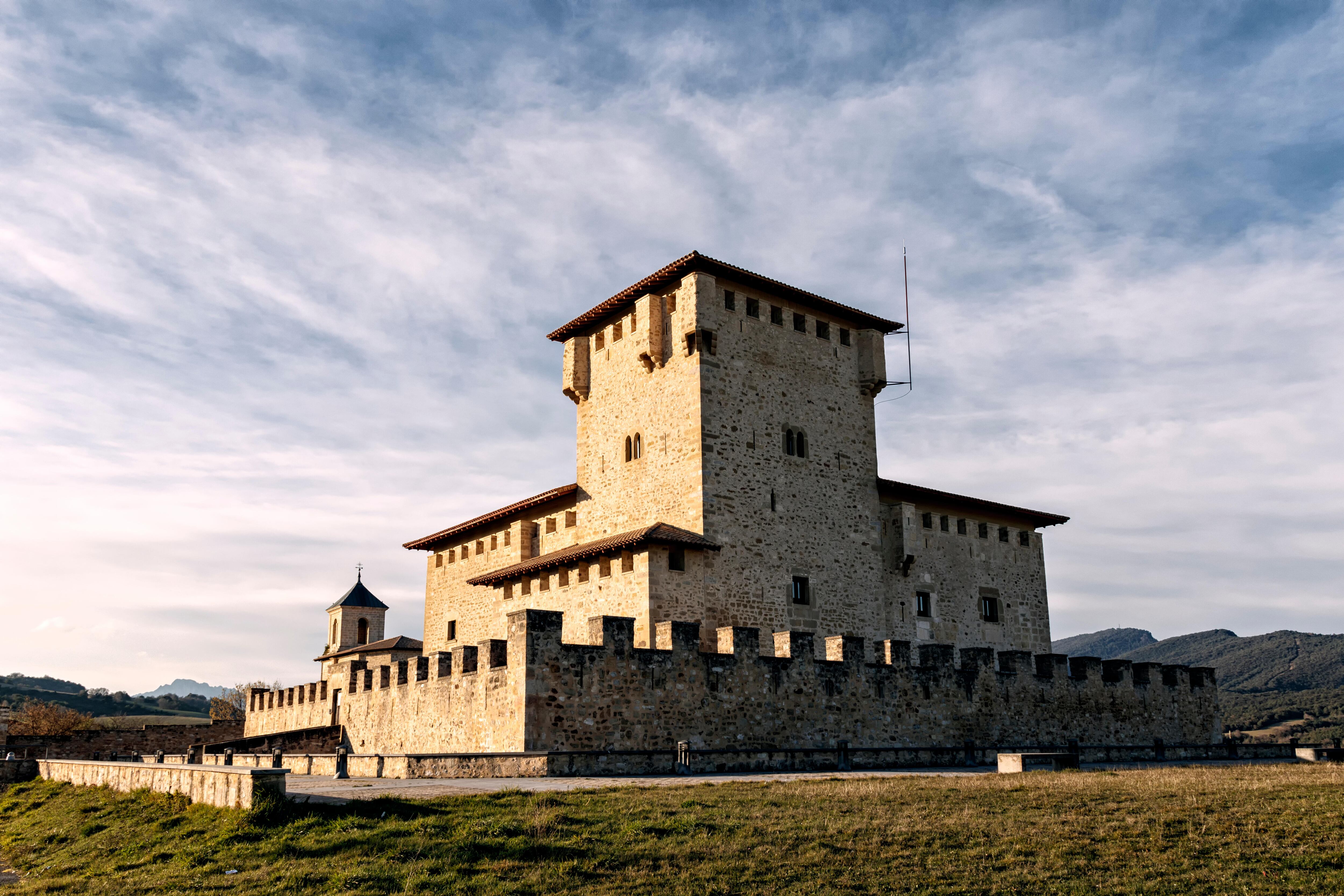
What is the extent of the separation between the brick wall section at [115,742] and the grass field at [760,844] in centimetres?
2212

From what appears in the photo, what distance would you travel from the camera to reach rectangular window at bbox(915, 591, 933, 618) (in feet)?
108

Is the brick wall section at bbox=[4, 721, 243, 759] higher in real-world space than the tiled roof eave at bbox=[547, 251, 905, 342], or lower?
lower

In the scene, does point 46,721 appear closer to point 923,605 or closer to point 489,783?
point 923,605

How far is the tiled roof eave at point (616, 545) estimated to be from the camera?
2625cm

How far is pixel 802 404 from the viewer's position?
3095 centimetres

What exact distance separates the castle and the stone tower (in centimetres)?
1532

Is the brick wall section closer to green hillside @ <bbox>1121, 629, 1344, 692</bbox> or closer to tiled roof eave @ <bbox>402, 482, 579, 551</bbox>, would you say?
tiled roof eave @ <bbox>402, 482, 579, 551</bbox>

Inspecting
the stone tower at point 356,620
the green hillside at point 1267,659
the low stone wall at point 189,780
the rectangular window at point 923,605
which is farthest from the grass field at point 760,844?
the green hillside at point 1267,659

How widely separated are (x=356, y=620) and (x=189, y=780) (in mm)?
39506

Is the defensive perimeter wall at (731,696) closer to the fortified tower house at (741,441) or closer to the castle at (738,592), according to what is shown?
the castle at (738,592)

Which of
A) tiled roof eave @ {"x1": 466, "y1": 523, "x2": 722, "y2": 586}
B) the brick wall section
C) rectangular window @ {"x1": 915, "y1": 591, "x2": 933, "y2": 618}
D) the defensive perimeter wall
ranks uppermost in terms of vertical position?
tiled roof eave @ {"x1": 466, "y1": 523, "x2": 722, "y2": 586}

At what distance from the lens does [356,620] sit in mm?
53656

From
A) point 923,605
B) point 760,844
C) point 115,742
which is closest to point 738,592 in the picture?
point 923,605

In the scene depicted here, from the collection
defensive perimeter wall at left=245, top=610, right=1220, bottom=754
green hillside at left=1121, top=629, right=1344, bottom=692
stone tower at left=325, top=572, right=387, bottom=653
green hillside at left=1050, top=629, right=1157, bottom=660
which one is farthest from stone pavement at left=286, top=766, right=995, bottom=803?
green hillside at left=1050, top=629, right=1157, bottom=660
